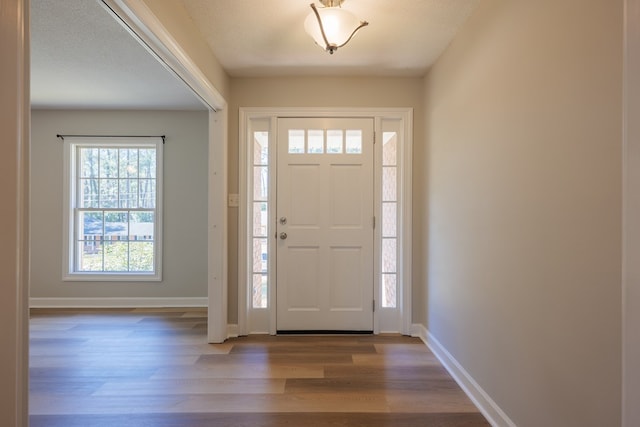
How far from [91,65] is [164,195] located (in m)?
1.54

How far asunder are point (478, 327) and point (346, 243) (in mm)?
1338

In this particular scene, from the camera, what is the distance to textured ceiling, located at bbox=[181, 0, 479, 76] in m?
1.96

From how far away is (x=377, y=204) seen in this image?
299 cm

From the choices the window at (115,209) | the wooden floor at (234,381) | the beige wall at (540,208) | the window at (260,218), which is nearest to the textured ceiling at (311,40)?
the beige wall at (540,208)

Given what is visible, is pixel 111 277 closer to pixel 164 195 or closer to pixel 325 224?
pixel 164 195

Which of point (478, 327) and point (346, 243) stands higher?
point (346, 243)

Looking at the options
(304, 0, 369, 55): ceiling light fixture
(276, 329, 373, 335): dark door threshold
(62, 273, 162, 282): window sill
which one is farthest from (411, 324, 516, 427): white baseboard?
(62, 273, 162, 282): window sill

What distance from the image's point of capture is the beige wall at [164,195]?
3.82 meters

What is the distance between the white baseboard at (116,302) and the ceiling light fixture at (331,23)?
124 inches

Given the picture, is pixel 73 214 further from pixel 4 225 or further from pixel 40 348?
pixel 4 225

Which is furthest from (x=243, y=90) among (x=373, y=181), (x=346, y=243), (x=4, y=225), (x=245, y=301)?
(x=4, y=225)

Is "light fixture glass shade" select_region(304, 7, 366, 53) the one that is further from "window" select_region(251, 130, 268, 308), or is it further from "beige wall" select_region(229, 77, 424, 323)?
"window" select_region(251, 130, 268, 308)

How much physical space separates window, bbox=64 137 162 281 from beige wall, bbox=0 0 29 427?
10.5ft

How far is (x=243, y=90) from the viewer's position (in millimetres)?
2949
